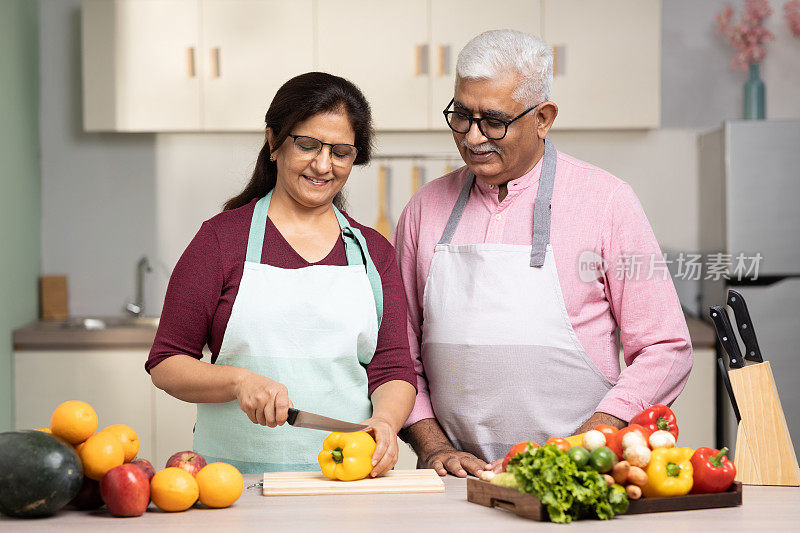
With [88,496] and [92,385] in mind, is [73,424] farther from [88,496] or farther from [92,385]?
[92,385]

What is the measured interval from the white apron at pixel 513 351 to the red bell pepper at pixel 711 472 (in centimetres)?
41

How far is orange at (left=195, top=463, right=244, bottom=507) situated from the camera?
1320 millimetres

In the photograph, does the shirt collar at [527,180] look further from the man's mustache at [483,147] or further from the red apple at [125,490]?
the red apple at [125,490]

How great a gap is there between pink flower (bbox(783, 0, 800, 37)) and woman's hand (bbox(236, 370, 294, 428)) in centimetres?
309

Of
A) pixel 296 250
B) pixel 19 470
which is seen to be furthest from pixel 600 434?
pixel 19 470

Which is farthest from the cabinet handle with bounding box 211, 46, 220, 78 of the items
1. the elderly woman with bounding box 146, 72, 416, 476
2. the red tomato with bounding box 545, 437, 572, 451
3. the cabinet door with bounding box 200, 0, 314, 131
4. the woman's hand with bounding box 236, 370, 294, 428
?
the red tomato with bounding box 545, 437, 572, 451

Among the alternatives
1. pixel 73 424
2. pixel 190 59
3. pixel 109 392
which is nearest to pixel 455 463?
pixel 73 424

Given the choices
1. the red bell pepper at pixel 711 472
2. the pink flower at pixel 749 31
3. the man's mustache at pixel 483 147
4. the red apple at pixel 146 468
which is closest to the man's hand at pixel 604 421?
the red bell pepper at pixel 711 472

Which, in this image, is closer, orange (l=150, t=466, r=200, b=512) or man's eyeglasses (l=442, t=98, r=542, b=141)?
orange (l=150, t=466, r=200, b=512)

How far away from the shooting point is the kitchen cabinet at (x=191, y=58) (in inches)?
138

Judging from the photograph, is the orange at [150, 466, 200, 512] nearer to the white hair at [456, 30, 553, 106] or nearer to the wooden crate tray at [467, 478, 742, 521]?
the wooden crate tray at [467, 478, 742, 521]

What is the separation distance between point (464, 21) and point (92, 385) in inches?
78.9

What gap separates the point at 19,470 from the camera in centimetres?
122

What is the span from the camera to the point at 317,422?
1.50 meters
